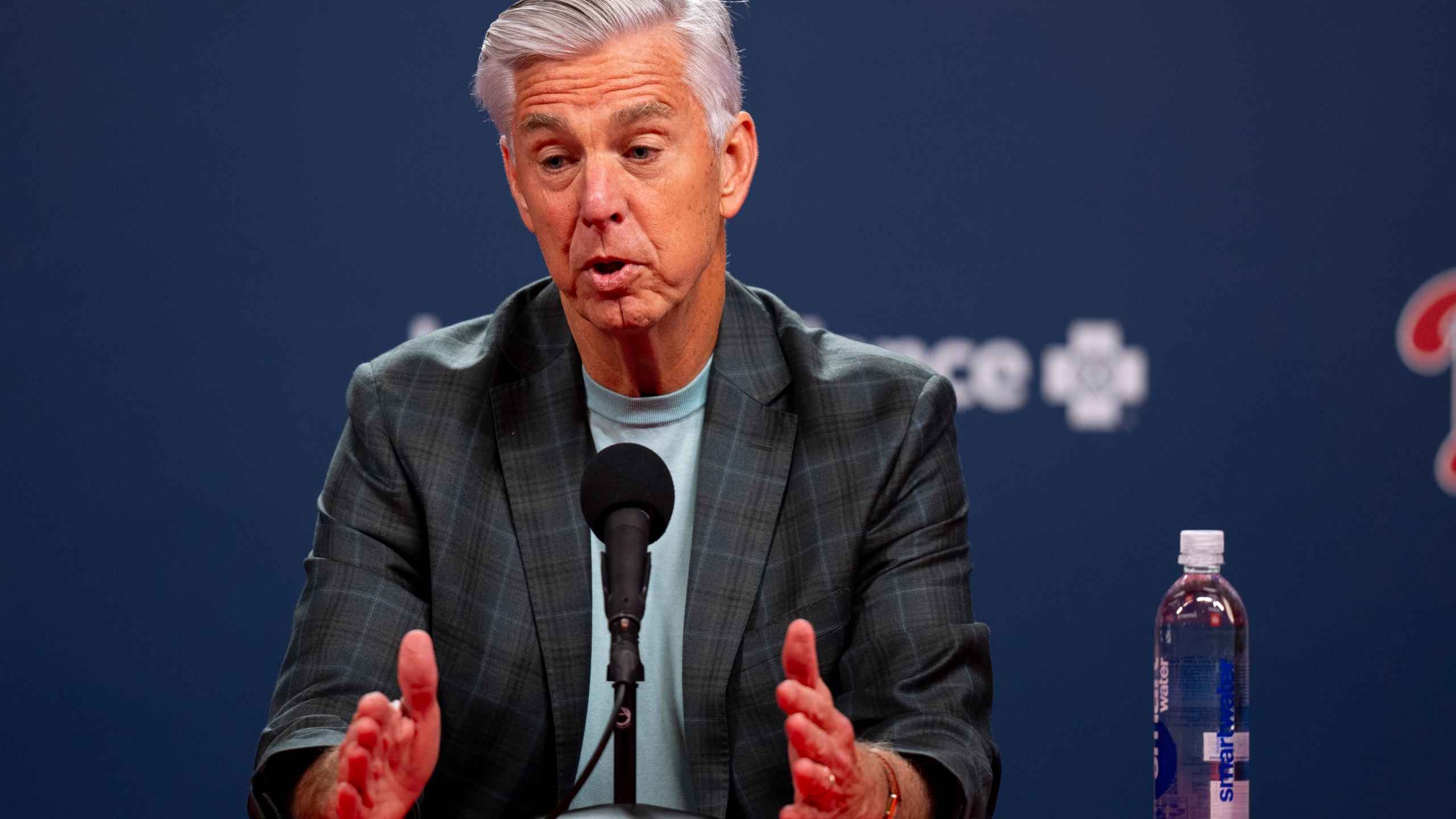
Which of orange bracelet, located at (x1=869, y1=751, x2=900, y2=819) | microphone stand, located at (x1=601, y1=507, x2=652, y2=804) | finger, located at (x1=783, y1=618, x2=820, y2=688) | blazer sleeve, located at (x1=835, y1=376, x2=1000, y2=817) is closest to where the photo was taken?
microphone stand, located at (x1=601, y1=507, x2=652, y2=804)

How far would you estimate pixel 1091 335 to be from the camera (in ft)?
8.37

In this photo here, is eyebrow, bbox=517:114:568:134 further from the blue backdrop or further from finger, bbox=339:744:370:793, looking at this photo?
the blue backdrop

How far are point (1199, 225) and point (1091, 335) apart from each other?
0.29 metres

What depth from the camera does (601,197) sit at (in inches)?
57.2

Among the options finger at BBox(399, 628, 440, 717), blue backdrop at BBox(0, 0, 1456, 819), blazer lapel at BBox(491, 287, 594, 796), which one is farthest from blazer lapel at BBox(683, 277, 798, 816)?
blue backdrop at BBox(0, 0, 1456, 819)

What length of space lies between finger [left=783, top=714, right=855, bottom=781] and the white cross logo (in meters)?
1.56

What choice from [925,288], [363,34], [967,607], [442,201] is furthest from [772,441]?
[363,34]

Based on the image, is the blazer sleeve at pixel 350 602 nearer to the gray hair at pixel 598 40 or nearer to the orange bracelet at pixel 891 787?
the gray hair at pixel 598 40

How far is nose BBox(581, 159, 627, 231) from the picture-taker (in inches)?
57.2

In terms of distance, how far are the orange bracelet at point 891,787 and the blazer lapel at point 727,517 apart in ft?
0.86

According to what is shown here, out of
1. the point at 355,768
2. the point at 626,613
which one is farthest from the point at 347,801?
the point at 626,613

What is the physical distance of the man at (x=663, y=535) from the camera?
4.83 ft

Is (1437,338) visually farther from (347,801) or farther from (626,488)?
(347,801)

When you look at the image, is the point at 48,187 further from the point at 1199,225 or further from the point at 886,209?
the point at 1199,225
